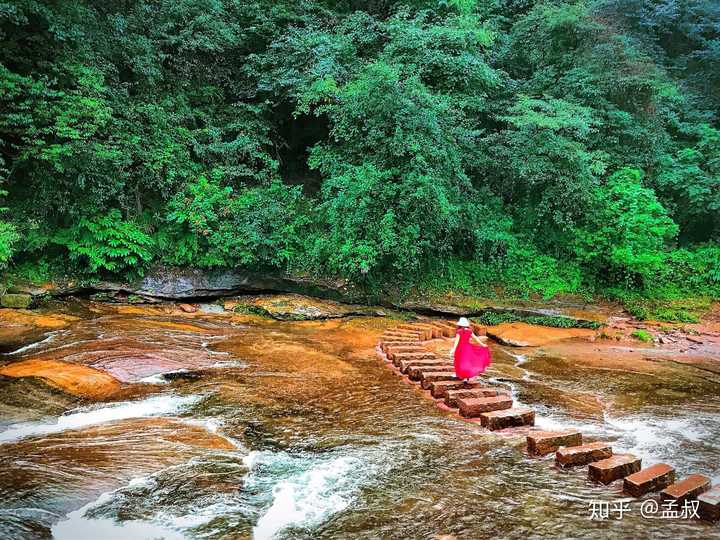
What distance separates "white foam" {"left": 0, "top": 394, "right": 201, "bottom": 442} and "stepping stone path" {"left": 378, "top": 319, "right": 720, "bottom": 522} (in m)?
2.93

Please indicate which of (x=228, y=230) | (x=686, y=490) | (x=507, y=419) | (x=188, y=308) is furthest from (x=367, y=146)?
(x=686, y=490)

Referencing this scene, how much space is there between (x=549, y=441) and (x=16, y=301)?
429 inches

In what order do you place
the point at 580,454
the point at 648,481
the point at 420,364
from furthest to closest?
the point at 420,364 → the point at 580,454 → the point at 648,481

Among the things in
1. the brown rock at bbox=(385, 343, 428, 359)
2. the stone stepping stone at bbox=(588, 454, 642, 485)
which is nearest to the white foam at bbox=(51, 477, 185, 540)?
the stone stepping stone at bbox=(588, 454, 642, 485)

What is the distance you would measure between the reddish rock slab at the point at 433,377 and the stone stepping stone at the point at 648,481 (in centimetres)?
266

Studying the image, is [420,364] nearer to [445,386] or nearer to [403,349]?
[403,349]

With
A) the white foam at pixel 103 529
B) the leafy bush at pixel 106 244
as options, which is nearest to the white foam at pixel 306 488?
the white foam at pixel 103 529

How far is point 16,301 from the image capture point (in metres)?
10.3

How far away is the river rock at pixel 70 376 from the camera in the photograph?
5.59m

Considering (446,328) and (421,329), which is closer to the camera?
(421,329)

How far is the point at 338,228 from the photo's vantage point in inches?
468

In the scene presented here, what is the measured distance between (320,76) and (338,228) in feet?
15.4

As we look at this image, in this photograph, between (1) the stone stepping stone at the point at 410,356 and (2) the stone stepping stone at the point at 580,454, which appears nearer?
(2) the stone stepping stone at the point at 580,454

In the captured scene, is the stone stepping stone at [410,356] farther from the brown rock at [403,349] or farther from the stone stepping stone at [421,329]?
the stone stepping stone at [421,329]
